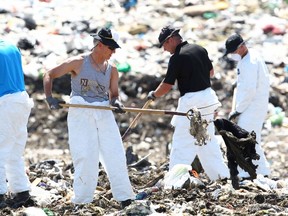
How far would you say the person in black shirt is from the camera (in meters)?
13.1

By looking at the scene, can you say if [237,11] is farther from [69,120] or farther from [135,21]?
[69,120]

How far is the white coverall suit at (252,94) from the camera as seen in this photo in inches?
547

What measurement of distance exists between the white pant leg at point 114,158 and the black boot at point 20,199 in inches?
38.6

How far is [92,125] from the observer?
38.5ft

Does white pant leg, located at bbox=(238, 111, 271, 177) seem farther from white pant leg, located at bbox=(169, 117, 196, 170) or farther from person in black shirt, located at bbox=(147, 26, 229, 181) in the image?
white pant leg, located at bbox=(169, 117, 196, 170)

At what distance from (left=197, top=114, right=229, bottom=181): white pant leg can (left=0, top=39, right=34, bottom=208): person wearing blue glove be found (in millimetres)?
2289

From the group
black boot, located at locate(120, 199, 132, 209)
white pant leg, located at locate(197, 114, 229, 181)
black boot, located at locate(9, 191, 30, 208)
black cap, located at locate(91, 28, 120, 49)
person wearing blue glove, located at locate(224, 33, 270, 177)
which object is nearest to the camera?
black cap, located at locate(91, 28, 120, 49)

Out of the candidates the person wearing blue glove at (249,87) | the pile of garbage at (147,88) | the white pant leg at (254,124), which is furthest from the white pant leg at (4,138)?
the white pant leg at (254,124)

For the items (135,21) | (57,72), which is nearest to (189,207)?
(57,72)

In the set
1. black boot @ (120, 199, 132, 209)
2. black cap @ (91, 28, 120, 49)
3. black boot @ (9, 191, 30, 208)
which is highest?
black cap @ (91, 28, 120, 49)

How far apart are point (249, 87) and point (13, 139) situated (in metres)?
3.33

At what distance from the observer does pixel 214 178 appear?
1330 centimetres

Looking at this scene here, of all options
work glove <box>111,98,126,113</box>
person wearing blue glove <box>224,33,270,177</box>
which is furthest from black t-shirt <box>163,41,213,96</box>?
work glove <box>111,98,126,113</box>

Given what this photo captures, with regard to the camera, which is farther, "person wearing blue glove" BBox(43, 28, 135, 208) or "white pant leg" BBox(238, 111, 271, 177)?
"white pant leg" BBox(238, 111, 271, 177)
